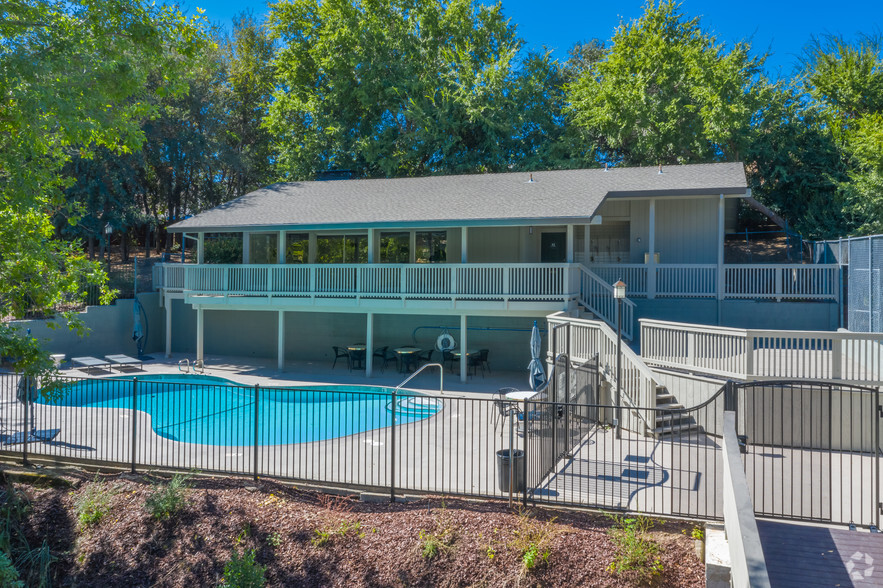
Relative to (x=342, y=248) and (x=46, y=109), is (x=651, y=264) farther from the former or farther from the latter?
(x=46, y=109)

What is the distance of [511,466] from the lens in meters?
7.91

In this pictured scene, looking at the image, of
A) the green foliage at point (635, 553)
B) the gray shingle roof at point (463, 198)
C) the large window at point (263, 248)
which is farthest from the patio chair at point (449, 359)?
the green foliage at point (635, 553)

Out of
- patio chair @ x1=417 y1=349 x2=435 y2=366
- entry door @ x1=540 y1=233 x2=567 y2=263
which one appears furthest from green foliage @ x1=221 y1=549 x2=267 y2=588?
entry door @ x1=540 y1=233 x2=567 y2=263

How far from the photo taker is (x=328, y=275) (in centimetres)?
1839

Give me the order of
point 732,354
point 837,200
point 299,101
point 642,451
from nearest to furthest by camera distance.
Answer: point 642,451
point 732,354
point 837,200
point 299,101

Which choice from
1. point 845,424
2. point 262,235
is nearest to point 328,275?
point 262,235

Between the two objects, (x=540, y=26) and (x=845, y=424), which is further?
(x=540, y=26)

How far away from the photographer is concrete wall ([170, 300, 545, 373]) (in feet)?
63.5

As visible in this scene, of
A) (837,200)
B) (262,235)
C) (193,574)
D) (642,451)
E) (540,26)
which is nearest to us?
(193,574)

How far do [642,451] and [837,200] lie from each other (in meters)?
21.9

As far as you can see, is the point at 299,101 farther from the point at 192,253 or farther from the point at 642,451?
the point at 642,451

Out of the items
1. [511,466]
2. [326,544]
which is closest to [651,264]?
[511,466]

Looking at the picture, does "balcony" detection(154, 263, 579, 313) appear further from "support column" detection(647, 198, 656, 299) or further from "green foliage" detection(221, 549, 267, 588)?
"green foliage" detection(221, 549, 267, 588)

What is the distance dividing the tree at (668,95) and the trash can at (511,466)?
2344cm
